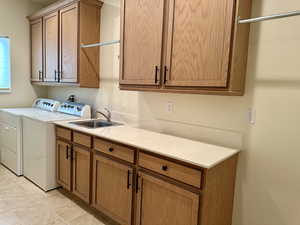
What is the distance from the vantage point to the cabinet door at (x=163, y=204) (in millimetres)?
1521

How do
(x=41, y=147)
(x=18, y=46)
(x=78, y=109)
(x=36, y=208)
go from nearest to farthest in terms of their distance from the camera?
(x=36, y=208)
(x=41, y=147)
(x=78, y=109)
(x=18, y=46)

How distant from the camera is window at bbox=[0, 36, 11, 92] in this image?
363 centimetres

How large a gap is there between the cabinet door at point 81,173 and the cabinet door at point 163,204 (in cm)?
73

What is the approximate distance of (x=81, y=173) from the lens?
242 centimetres

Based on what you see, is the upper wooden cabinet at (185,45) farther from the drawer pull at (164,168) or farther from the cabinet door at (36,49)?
the cabinet door at (36,49)

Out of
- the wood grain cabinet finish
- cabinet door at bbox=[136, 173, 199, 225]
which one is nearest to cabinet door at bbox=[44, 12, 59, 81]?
the wood grain cabinet finish

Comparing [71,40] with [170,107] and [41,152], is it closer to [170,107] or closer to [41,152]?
[41,152]

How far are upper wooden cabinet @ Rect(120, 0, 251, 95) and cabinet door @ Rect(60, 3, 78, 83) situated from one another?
962 millimetres

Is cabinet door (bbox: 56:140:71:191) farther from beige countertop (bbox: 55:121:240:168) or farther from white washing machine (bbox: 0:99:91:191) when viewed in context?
beige countertop (bbox: 55:121:240:168)

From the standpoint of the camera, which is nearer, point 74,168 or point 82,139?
point 82,139

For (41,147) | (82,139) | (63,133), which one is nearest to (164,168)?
(82,139)

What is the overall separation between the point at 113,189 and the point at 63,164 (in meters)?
0.95

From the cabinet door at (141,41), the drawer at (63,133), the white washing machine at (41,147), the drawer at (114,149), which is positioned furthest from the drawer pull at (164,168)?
the white washing machine at (41,147)

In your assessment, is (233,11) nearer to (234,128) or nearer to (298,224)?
(234,128)
